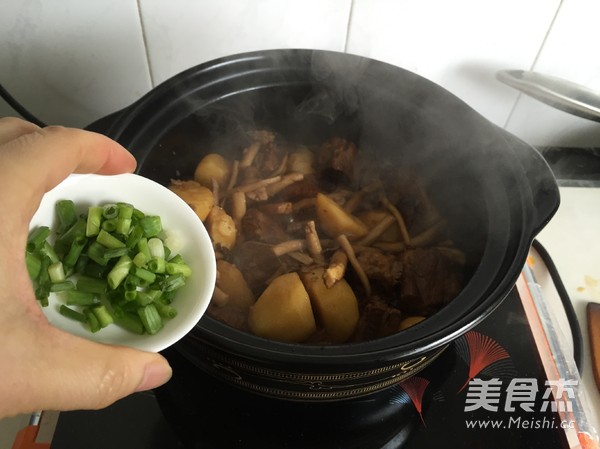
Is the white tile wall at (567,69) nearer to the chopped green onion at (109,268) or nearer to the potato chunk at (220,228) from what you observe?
the potato chunk at (220,228)

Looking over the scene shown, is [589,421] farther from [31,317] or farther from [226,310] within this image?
[31,317]

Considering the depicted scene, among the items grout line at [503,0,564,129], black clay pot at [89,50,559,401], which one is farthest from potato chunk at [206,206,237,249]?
grout line at [503,0,564,129]

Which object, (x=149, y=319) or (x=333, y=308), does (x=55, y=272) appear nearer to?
(x=149, y=319)

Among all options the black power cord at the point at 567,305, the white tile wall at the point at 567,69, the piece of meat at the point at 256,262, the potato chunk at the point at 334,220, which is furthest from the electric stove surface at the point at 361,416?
the white tile wall at the point at 567,69

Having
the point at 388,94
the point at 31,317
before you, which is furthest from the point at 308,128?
the point at 31,317

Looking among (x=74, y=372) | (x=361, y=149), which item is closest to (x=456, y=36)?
(x=361, y=149)

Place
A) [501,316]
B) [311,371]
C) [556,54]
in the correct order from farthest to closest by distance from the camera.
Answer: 1. [556,54]
2. [501,316]
3. [311,371]

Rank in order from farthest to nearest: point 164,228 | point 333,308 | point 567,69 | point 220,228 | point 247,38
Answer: point 567,69 → point 247,38 → point 220,228 → point 333,308 → point 164,228
